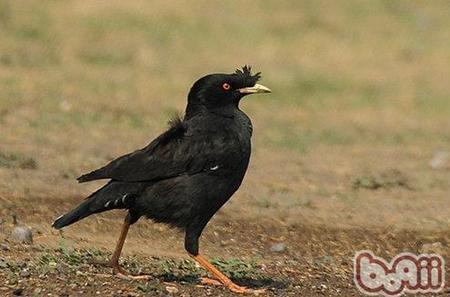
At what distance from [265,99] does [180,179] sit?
13205 millimetres

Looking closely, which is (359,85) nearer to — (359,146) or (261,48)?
(261,48)

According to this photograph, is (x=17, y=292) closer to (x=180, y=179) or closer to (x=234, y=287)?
(x=180, y=179)

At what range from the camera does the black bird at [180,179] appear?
7996mm

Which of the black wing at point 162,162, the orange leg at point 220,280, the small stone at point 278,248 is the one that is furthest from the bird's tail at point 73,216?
the small stone at point 278,248

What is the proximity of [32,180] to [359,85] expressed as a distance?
11873mm

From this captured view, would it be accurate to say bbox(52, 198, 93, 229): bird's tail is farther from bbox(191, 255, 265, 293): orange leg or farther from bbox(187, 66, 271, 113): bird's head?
bbox(187, 66, 271, 113): bird's head

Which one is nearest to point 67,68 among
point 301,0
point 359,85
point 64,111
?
point 64,111

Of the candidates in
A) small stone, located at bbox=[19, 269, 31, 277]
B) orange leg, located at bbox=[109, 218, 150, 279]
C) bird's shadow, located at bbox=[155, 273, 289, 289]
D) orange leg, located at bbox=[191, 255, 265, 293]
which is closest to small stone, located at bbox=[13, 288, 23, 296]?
small stone, located at bbox=[19, 269, 31, 277]

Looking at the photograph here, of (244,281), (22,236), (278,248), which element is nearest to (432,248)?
(278,248)

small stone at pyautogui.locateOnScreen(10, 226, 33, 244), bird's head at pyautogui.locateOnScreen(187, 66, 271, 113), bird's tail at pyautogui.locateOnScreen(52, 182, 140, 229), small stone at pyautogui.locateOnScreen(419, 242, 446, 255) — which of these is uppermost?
bird's head at pyautogui.locateOnScreen(187, 66, 271, 113)

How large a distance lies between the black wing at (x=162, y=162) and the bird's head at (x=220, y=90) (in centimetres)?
44

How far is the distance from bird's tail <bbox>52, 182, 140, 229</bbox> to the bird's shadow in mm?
622

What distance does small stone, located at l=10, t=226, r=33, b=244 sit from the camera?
9.16 metres

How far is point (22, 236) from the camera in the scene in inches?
362
